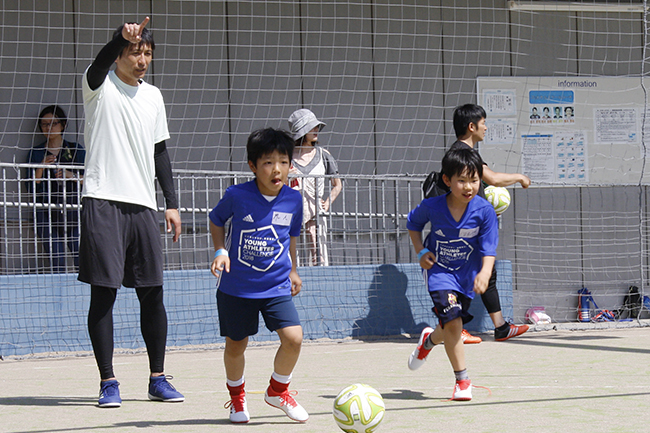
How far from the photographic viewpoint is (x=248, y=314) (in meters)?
3.64

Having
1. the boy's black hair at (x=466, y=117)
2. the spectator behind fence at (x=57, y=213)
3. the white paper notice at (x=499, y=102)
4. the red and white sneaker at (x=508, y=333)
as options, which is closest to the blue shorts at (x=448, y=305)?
the boy's black hair at (x=466, y=117)

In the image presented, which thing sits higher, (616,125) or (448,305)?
(616,125)

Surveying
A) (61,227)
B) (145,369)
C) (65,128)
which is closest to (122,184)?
(145,369)

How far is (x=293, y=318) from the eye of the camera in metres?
3.63

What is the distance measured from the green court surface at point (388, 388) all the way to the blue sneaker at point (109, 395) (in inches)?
2.7

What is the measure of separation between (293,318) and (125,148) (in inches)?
48.4

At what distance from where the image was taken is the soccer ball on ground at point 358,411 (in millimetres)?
3076

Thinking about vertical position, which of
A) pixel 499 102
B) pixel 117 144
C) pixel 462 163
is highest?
pixel 499 102

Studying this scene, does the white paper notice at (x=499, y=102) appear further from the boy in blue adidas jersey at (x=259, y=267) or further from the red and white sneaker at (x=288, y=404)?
the red and white sneaker at (x=288, y=404)

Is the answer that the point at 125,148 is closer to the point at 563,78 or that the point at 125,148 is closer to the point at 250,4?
the point at 250,4

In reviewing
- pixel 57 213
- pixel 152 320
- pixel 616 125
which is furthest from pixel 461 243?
pixel 616 125

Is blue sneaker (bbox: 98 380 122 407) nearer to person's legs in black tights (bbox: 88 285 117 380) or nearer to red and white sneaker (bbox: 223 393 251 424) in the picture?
person's legs in black tights (bbox: 88 285 117 380)

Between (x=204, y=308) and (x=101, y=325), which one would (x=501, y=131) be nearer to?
(x=204, y=308)

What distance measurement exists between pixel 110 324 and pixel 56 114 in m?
4.90
